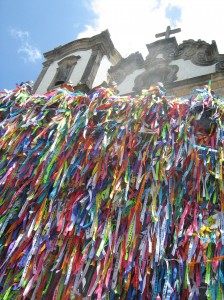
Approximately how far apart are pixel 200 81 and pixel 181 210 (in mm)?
5585

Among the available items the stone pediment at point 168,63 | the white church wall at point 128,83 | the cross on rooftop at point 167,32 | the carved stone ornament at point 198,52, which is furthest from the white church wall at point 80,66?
the carved stone ornament at point 198,52

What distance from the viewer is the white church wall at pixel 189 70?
27.0 feet

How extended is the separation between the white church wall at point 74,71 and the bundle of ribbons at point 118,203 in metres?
7.43

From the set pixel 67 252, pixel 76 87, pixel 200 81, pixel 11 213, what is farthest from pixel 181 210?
pixel 76 87

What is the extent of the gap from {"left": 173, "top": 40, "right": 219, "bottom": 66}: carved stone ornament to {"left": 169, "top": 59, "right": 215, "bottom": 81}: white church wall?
0.12 meters

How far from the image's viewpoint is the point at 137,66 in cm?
984

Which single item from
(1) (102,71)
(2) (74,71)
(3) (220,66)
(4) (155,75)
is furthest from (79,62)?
→ (3) (220,66)

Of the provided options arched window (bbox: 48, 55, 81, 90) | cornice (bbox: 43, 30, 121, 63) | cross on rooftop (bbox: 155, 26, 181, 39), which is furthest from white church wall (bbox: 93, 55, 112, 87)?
cross on rooftop (bbox: 155, 26, 181, 39)

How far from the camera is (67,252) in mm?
2791

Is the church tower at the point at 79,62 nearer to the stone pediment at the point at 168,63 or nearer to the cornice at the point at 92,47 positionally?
the cornice at the point at 92,47

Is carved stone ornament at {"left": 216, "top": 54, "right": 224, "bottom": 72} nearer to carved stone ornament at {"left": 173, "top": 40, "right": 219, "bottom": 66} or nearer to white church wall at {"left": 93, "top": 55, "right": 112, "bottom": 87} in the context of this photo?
carved stone ornament at {"left": 173, "top": 40, "right": 219, "bottom": 66}

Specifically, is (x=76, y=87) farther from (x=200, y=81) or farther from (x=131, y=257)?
(x=131, y=257)

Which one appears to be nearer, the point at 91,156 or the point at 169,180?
the point at 169,180

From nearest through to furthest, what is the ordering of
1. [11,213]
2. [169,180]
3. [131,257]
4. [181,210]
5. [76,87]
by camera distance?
[131,257] → [181,210] → [169,180] → [11,213] → [76,87]
